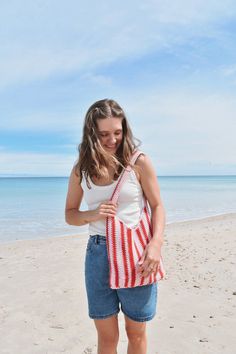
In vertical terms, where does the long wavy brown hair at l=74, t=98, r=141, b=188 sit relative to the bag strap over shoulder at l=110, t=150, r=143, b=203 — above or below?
above

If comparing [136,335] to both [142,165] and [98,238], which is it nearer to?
[98,238]

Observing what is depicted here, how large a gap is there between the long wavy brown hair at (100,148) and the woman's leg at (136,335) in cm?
88

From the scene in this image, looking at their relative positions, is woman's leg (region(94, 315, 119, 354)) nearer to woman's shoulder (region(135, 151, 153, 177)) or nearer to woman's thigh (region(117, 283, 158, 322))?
woman's thigh (region(117, 283, 158, 322))

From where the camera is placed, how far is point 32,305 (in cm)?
461

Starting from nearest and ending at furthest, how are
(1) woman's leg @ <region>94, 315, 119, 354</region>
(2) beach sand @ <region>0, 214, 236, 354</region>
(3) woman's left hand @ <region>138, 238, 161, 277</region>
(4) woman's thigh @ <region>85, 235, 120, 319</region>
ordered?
(3) woman's left hand @ <region>138, 238, 161, 277</region> < (4) woman's thigh @ <region>85, 235, 120, 319</region> < (1) woman's leg @ <region>94, 315, 119, 354</region> < (2) beach sand @ <region>0, 214, 236, 354</region>

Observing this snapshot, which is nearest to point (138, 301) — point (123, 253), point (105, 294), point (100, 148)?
point (105, 294)

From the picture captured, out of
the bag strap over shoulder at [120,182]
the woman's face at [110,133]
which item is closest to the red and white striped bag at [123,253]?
the bag strap over shoulder at [120,182]

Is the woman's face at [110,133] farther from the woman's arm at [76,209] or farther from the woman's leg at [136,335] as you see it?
the woman's leg at [136,335]

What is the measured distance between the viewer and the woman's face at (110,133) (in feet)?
7.54

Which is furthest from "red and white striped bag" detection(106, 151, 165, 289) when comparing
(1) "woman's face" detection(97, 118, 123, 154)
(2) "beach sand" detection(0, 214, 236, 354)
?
(2) "beach sand" detection(0, 214, 236, 354)

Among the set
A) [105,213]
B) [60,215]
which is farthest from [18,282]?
[60,215]

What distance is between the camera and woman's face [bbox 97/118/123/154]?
2297 mm

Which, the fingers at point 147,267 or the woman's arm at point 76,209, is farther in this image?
the woman's arm at point 76,209

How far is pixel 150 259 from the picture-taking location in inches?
85.0
